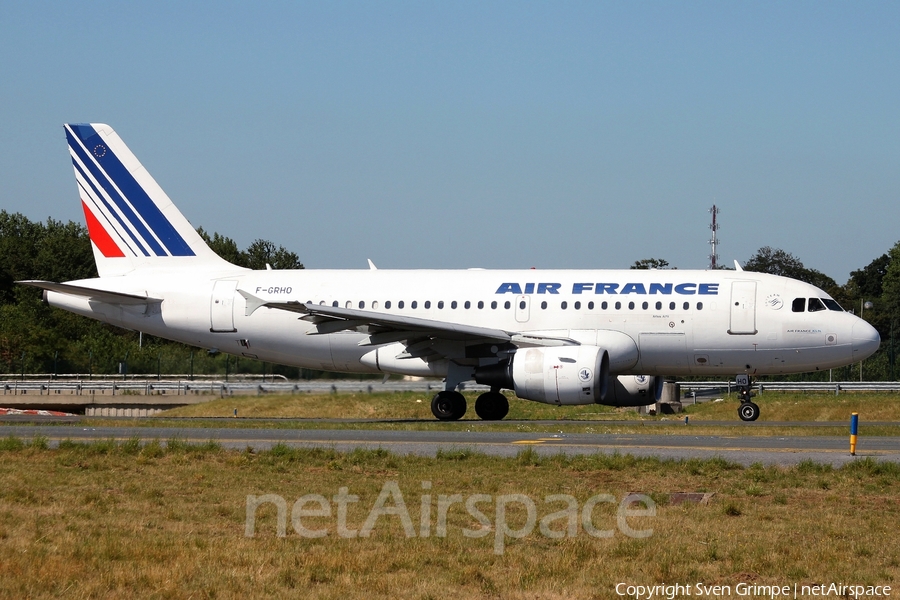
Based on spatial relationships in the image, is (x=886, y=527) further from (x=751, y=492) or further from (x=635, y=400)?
(x=635, y=400)

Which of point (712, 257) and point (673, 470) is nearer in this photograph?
point (673, 470)

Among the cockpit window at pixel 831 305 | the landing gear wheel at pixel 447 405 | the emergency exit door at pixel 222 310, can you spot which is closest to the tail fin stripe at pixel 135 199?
the emergency exit door at pixel 222 310

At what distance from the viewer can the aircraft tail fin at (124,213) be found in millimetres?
31609

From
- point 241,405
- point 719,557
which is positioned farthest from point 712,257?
point 719,557

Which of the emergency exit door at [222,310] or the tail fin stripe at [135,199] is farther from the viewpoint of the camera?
the tail fin stripe at [135,199]

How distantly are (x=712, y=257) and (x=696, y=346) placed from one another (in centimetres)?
4694

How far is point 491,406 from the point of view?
28.9m

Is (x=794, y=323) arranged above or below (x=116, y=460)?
above

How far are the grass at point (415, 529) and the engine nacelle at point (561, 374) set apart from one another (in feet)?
27.4

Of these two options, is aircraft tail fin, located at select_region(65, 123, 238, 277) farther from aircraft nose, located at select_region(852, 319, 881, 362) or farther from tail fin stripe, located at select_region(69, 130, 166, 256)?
aircraft nose, located at select_region(852, 319, 881, 362)

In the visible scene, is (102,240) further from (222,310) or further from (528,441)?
(528,441)

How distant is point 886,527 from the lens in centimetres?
1185

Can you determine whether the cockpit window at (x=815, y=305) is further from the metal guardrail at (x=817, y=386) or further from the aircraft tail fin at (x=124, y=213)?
the aircraft tail fin at (x=124, y=213)

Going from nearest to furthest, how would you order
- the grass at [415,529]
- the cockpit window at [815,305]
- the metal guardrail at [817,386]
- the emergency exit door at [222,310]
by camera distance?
the grass at [415,529] < the cockpit window at [815,305] < the emergency exit door at [222,310] < the metal guardrail at [817,386]
